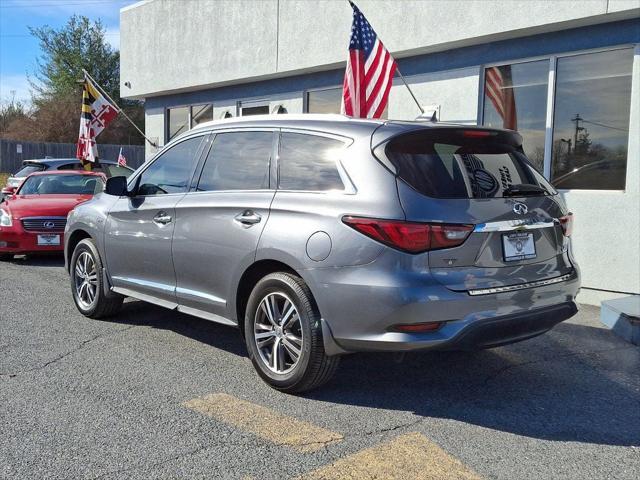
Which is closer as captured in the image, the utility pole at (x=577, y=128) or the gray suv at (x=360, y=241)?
the gray suv at (x=360, y=241)

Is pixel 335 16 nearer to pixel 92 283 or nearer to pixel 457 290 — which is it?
pixel 92 283

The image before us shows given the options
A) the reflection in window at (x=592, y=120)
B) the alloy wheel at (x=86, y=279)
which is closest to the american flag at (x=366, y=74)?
the reflection in window at (x=592, y=120)

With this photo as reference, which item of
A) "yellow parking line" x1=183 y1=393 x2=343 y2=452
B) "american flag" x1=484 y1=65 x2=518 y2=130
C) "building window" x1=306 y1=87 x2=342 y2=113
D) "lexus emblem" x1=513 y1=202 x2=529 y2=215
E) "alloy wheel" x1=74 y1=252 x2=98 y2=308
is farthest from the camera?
"building window" x1=306 y1=87 x2=342 y2=113

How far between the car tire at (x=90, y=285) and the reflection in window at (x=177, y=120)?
8.99m

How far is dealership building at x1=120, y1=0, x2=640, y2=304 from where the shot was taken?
7.44 m

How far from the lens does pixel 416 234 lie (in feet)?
11.8

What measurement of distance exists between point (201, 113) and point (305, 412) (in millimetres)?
11584

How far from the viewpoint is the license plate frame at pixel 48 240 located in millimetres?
9609

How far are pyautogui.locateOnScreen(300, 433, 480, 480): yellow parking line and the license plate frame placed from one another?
7.63 metres

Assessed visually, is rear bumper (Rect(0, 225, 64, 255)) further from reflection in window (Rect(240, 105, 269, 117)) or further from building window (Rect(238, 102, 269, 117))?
reflection in window (Rect(240, 105, 269, 117))

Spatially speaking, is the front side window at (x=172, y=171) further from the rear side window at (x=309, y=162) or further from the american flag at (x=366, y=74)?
the american flag at (x=366, y=74)

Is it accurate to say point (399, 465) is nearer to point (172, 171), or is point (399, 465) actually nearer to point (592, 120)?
point (172, 171)

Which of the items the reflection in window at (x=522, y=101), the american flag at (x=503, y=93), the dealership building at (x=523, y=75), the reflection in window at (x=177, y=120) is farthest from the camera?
the reflection in window at (x=177, y=120)

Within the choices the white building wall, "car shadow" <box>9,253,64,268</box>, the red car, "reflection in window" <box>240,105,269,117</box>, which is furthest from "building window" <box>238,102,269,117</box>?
"car shadow" <box>9,253,64,268</box>
